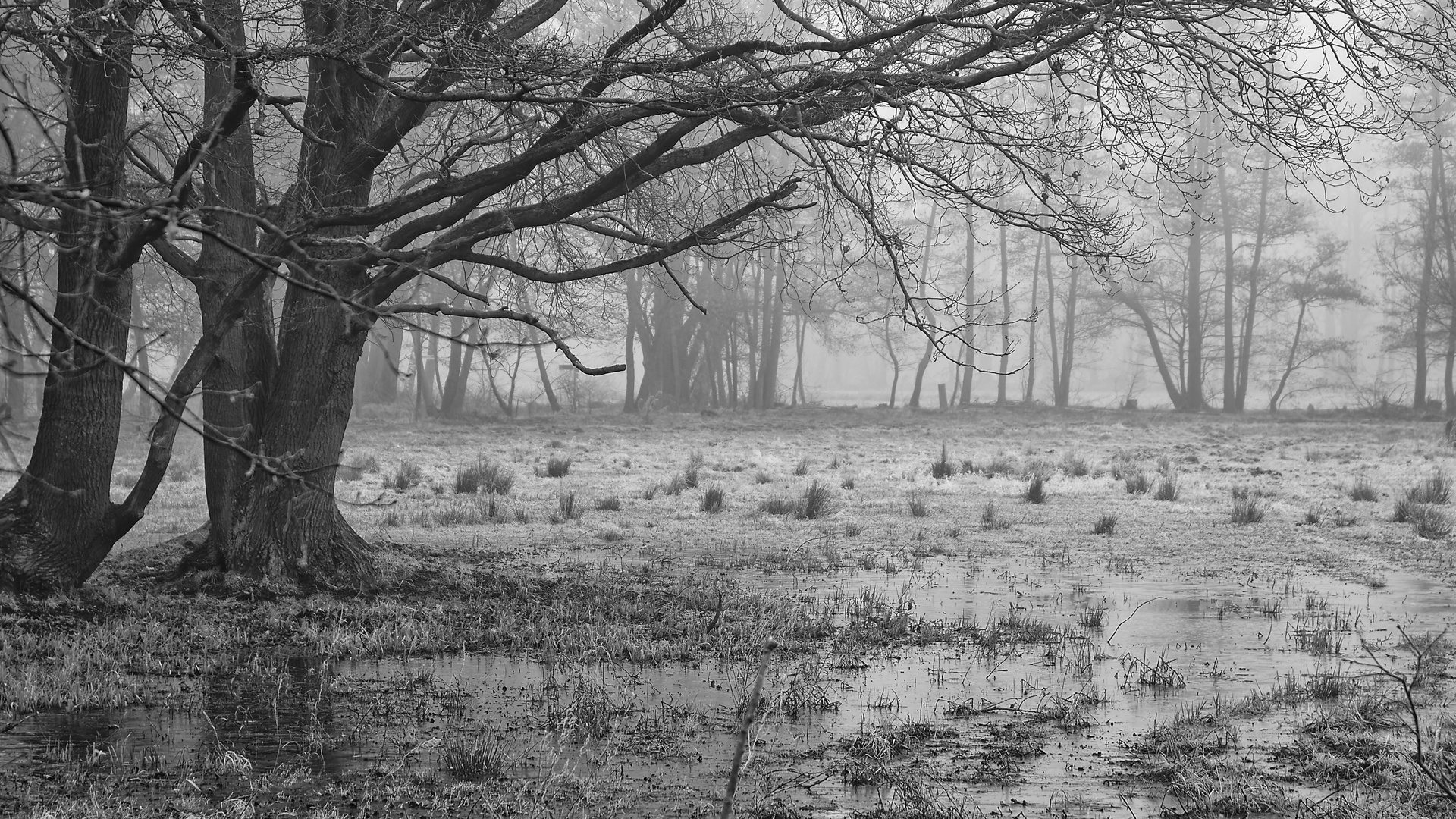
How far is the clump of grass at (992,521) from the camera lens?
553 inches

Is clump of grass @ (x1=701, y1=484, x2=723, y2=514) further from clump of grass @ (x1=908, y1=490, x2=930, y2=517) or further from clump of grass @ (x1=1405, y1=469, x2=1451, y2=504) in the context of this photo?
clump of grass @ (x1=1405, y1=469, x2=1451, y2=504)

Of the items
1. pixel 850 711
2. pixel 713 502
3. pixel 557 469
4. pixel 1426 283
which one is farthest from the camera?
pixel 1426 283

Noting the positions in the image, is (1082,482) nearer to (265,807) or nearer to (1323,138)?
(1323,138)

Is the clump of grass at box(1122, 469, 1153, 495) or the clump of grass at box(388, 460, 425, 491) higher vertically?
the clump of grass at box(1122, 469, 1153, 495)

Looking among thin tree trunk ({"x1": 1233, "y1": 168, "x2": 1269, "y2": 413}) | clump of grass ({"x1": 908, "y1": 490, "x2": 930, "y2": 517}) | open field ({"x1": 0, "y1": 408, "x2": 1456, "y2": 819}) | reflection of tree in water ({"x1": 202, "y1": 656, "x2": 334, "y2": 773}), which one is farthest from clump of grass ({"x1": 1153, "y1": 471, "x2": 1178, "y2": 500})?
thin tree trunk ({"x1": 1233, "y1": 168, "x2": 1269, "y2": 413})

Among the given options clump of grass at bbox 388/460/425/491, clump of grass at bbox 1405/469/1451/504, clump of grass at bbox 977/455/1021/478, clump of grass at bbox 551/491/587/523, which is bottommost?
clump of grass at bbox 551/491/587/523

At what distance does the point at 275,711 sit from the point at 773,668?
2.63 metres

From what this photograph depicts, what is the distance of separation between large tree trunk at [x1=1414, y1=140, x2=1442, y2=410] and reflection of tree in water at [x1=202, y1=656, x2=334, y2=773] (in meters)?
35.9

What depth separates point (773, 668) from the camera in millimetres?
7020

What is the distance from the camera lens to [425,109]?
8.75 meters

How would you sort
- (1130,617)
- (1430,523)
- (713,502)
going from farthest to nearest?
1. (713,502)
2. (1430,523)
3. (1130,617)

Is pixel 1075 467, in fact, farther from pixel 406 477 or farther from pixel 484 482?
pixel 406 477

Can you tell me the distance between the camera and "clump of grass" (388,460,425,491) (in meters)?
17.0

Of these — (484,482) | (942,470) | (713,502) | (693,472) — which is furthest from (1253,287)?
(484,482)
